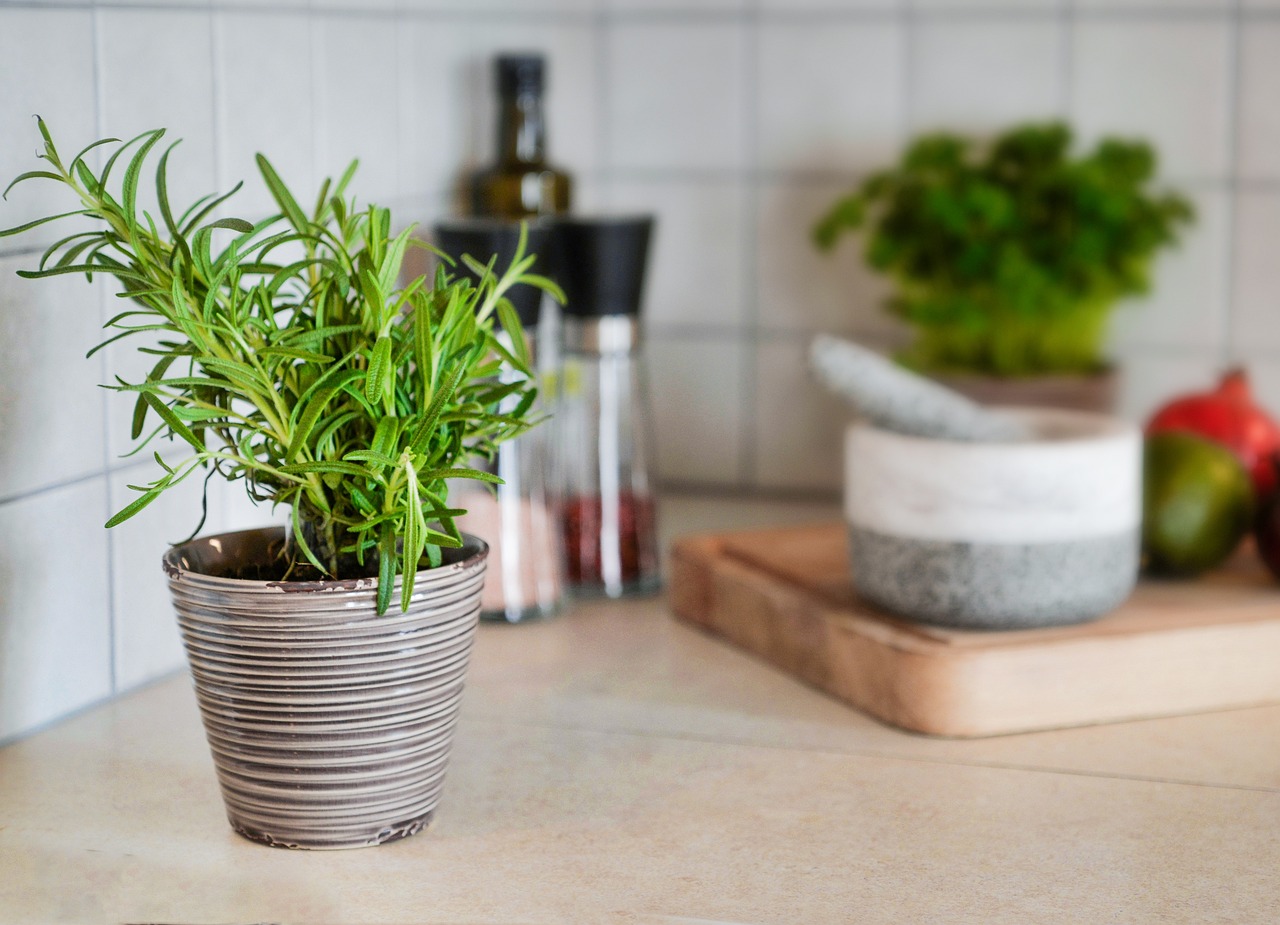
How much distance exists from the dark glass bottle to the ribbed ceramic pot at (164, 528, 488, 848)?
0.59m

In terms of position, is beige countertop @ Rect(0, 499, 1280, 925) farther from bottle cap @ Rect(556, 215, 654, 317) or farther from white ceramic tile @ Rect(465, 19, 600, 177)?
white ceramic tile @ Rect(465, 19, 600, 177)

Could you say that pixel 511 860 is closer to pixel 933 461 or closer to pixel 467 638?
pixel 467 638

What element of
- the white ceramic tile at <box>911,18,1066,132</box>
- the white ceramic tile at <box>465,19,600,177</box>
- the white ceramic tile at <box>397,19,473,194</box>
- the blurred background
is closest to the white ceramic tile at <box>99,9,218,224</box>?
the blurred background

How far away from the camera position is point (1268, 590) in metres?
0.99

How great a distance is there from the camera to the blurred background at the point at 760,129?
3.43 feet

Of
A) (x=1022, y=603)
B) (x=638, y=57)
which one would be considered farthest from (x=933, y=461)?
(x=638, y=57)

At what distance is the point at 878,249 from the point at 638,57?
13.2 inches

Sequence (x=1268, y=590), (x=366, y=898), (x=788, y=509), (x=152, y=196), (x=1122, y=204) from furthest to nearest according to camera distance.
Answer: (x=788, y=509) < (x=1122, y=204) < (x=1268, y=590) < (x=152, y=196) < (x=366, y=898)

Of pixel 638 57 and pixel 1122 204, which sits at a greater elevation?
pixel 638 57

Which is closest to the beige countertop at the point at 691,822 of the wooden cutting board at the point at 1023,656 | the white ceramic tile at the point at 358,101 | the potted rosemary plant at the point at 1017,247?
the wooden cutting board at the point at 1023,656

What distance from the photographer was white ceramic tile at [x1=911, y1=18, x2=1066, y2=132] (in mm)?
1364

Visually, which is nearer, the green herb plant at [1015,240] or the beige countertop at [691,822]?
the beige countertop at [691,822]

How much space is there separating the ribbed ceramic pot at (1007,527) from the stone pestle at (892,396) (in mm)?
30

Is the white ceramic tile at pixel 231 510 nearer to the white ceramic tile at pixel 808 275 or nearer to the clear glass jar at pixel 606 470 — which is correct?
the clear glass jar at pixel 606 470
